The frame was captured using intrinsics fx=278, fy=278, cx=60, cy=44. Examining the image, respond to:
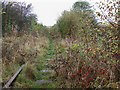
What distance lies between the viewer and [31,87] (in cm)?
571

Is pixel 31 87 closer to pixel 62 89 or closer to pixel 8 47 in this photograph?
pixel 62 89

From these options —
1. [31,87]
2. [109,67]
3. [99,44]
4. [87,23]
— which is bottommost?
[31,87]

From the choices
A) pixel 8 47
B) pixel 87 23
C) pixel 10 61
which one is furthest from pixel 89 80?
pixel 8 47

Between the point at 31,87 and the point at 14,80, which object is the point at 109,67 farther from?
the point at 14,80

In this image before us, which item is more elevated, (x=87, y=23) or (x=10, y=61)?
(x=87, y=23)

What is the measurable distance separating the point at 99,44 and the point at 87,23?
598 millimetres

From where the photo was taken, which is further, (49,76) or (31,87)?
(49,76)

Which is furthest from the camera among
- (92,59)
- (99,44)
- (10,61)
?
(10,61)

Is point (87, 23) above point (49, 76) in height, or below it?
above

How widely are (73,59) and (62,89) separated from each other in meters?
1.00

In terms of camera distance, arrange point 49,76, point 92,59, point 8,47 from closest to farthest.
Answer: point 92,59 < point 49,76 < point 8,47

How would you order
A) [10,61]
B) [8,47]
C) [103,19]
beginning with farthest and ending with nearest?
[8,47] < [10,61] < [103,19]

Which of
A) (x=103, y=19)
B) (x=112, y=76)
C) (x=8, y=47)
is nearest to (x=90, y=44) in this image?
(x=103, y=19)

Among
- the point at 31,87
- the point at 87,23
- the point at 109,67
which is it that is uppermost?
the point at 87,23
